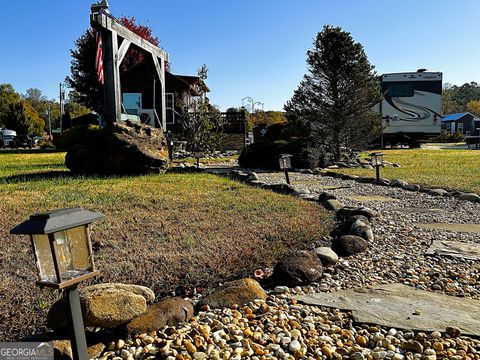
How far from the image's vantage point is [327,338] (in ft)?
6.88

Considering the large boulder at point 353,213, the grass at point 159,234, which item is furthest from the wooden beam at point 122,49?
the large boulder at point 353,213

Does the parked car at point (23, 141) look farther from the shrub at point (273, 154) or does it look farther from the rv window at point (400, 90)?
the rv window at point (400, 90)

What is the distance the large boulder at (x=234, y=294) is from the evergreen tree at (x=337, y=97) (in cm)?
997

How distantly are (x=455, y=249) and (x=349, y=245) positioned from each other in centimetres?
90

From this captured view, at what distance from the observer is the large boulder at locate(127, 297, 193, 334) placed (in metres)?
2.17

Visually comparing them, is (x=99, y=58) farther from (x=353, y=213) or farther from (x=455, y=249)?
(x=455, y=249)

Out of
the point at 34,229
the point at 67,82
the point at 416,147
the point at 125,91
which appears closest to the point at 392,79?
the point at 416,147

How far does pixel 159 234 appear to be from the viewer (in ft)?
12.2

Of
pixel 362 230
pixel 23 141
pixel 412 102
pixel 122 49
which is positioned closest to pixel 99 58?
pixel 122 49

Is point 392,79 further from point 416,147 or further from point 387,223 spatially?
point 387,223

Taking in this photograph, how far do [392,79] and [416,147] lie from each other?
4.08 meters

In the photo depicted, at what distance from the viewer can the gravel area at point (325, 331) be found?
197 centimetres

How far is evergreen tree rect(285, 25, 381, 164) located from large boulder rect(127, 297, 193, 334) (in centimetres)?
1031

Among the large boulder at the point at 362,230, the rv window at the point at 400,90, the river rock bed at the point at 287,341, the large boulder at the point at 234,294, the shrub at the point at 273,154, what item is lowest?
the river rock bed at the point at 287,341
